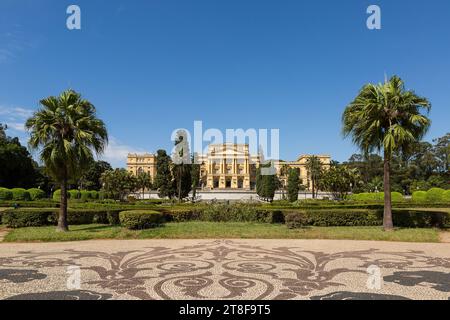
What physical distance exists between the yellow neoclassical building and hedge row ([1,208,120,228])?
239 feet

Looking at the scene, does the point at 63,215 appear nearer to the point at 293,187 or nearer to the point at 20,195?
the point at 20,195

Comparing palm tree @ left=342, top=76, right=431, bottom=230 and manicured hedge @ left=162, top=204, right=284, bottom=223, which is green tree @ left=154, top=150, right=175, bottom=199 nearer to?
manicured hedge @ left=162, top=204, right=284, bottom=223

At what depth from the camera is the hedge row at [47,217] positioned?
15.9m

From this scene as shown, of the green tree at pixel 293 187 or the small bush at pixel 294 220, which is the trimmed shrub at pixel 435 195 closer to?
the green tree at pixel 293 187

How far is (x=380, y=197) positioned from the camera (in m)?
38.1

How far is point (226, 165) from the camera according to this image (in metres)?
99.2

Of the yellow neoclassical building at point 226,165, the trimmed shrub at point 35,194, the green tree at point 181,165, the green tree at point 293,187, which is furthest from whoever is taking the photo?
the yellow neoclassical building at point 226,165

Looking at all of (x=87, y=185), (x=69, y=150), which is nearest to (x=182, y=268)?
(x=69, y=150)

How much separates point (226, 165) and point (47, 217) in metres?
83.0

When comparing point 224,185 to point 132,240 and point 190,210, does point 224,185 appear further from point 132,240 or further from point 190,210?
point 132,240

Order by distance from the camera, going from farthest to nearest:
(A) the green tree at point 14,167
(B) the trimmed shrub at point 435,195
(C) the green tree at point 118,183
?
(C) the green tree at point 118,183 < (A) the green tree at point 14,167 < (B) the trimmed shrub at point 435,195

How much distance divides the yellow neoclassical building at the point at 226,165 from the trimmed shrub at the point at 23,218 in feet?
244

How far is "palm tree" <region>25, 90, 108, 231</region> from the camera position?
566 inches

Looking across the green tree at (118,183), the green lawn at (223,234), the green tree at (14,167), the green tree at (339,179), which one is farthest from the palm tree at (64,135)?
the green tree at (339,179)
